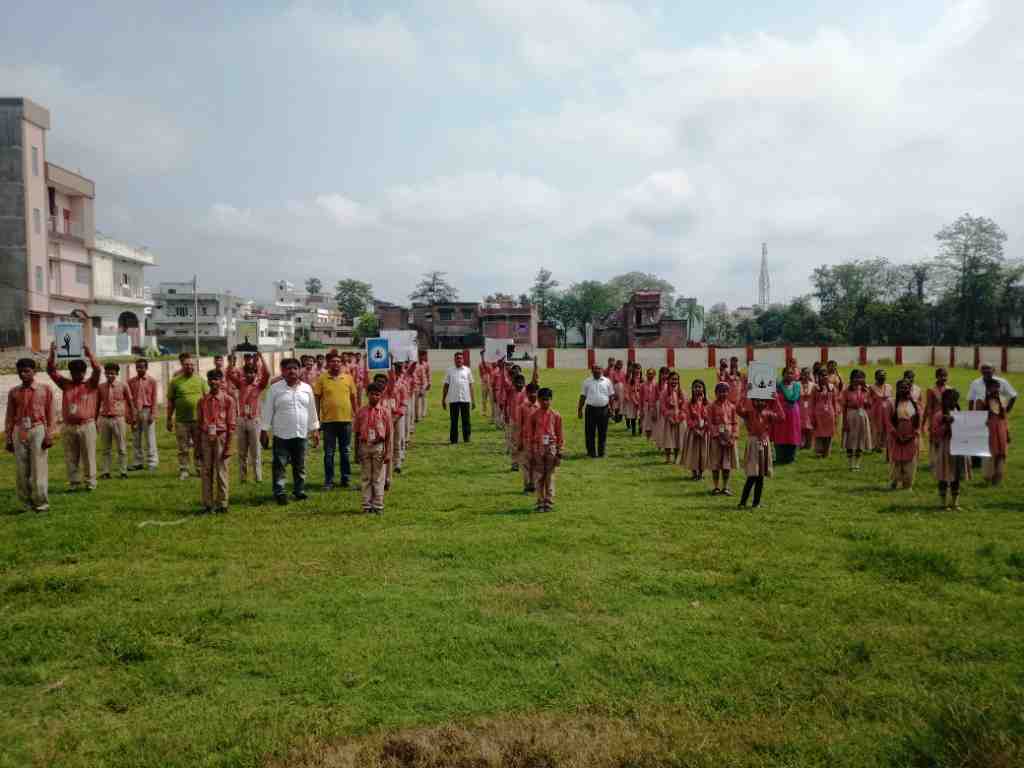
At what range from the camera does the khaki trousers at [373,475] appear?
10562 millimetres

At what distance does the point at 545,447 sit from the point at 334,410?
3463mm

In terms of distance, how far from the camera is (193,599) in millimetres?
6930

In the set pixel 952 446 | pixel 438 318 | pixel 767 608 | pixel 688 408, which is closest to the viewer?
pixel 767 608

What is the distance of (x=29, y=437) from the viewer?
34.2 feet

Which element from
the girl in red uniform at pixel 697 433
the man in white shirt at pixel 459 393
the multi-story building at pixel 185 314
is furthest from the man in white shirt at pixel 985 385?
the multi-story building at pixel 185 314

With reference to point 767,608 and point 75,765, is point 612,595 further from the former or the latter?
point 75,765

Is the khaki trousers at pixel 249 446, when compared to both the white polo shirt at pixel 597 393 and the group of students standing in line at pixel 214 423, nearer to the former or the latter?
the group of students standing in line at pixel 214 423

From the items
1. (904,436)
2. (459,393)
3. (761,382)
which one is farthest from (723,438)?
(459,393)

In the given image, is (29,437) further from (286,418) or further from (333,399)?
(333,399)

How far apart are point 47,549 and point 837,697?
7.65m

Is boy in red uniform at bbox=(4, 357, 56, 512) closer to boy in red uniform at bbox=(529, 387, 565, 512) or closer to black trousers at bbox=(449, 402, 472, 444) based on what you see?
boy in red uniform at bbox=(529, 387, 565, 512)

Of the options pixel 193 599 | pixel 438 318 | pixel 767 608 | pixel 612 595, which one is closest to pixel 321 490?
pixel 193 599

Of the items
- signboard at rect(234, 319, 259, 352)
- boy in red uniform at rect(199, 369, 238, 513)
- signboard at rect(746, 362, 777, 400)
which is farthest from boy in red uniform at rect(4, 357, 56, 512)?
signboard at rect(746, 362, 777, 400)

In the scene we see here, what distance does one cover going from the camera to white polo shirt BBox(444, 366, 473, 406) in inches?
694
